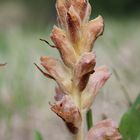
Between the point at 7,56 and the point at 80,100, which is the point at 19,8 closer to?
the point at 7,56

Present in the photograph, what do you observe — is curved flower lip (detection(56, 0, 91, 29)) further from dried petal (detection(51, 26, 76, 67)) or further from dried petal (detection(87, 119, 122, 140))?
dried petal (detection(87, 119, 122, 140))

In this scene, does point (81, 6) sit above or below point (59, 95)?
above

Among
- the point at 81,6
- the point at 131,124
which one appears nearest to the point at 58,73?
the point at 81,6

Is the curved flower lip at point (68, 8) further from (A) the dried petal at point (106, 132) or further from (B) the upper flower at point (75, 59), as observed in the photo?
(A) the dried petal at point (106, 132)

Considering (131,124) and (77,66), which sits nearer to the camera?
(77,66)

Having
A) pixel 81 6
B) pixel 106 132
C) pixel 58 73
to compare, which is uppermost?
pixel 81 6

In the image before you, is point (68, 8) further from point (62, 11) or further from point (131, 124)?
point (131, 124)

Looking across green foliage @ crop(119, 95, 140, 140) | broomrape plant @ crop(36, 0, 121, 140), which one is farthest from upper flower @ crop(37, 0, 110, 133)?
green foliage @ crop(119, 95, 140, 140)
